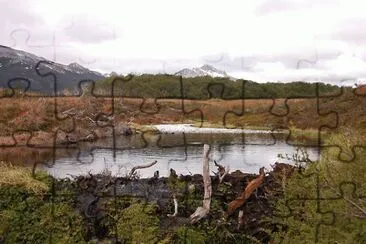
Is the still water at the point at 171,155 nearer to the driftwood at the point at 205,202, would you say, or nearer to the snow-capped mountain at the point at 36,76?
the snow-capped mountain at the point at 36,76

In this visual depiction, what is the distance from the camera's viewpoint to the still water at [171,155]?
65.0 feet

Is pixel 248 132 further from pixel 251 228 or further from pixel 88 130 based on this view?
pixel 251 228

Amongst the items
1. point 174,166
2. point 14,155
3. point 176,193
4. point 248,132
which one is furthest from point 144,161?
point 248,132

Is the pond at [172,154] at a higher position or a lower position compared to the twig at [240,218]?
higher

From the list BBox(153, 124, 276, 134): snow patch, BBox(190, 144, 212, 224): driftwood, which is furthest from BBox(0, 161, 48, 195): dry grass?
BBox(153, 124, 276, 134): snow patch

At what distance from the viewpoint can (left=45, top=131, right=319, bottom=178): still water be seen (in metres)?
19.8

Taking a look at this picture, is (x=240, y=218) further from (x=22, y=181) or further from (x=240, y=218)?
(x=22, y=181)

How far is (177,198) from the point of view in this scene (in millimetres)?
12289

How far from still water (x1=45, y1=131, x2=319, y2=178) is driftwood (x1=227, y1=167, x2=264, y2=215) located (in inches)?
153

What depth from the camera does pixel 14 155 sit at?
2294 cm

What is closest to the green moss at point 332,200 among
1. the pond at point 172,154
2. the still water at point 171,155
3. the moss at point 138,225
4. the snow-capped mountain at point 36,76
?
the moss at point 138,225

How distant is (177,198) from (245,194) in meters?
1.53

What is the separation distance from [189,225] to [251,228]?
132 centimetres

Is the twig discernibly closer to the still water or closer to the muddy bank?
the muddy bank
